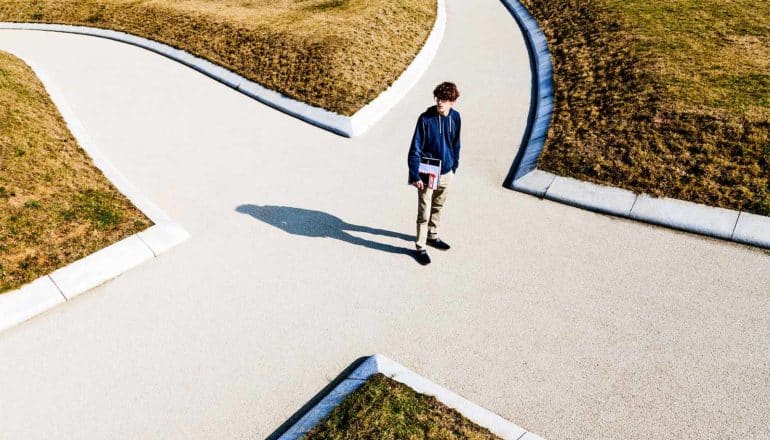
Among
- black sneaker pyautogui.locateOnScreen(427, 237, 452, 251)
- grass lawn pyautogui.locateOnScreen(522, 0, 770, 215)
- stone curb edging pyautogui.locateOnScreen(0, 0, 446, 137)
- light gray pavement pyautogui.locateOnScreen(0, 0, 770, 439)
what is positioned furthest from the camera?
stone curb edging pyautogui.locateOnScreen(0, 0, 446, 137)

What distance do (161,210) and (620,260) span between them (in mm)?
6047

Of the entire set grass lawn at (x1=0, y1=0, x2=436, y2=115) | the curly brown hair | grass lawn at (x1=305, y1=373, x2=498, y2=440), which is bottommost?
grass lawn at (x1=305, y1=373, x2=498, y2=440)

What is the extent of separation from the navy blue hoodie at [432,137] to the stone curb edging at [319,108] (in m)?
3.36

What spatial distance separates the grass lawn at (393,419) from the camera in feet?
13.5

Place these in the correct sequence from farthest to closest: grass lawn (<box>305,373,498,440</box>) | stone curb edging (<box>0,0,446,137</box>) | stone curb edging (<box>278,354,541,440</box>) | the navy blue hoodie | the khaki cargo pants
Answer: stone curb edging (<box>0,0,446,137</box>), the khaki cargo pants, the navy blue hoodie, stone curb edging (<box>278,354,541,440</box>), grass lawn (<box>305,373,498,440</box>)

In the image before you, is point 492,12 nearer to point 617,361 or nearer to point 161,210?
point 161,210

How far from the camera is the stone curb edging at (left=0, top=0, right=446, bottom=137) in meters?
9.18

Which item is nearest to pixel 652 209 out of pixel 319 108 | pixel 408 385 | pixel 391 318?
pixel 391 318

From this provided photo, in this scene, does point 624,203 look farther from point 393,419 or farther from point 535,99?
point 393,419

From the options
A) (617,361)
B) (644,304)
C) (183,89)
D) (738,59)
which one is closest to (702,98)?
(738,59)

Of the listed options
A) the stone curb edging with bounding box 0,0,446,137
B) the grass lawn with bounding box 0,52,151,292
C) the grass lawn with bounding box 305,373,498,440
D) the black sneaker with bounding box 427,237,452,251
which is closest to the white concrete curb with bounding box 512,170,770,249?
the black sneaker with bounding box 427,237,452,251

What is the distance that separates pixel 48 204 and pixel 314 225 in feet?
12.0

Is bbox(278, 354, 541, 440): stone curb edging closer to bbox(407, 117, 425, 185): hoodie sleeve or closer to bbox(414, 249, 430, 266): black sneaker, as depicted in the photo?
bbox(414, 249, 430, 266): black sneaker

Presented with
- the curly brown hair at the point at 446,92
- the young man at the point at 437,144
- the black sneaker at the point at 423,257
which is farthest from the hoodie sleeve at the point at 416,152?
the black sneaker at the point at 423,257
